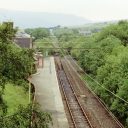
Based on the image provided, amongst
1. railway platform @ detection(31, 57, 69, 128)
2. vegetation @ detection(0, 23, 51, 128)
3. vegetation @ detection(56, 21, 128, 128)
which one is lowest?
railway platform @ detection(31, 57, 69, 128)

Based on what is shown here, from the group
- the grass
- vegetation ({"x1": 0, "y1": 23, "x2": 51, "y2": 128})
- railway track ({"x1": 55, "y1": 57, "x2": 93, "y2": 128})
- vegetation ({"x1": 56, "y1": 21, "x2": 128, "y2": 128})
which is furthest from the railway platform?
vegetation ({"x1": 0, "y1": 23, "x2": 51, "y2": 128})

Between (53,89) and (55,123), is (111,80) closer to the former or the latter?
(55,123)

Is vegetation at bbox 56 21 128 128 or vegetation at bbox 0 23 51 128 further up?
vegetation at bbox 0 23 51 128

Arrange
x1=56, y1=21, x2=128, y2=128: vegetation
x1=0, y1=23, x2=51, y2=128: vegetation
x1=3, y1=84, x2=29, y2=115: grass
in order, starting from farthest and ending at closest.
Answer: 1. x1=3, y1=84, x2=29, y2=115: grass
2. x1=56, y1=21, x2=128, y2=128: vegetation
3. x1=0, y1=23, x2=51, y2=128: vegetation

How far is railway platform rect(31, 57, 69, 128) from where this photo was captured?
34.2m

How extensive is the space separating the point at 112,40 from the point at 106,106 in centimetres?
2728

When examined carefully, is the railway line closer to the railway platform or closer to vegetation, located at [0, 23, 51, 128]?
the railway platform

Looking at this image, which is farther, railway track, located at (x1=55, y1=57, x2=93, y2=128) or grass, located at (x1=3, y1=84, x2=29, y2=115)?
Result: grass, located at (x1=3, y1=84, x2=29, y2=115)

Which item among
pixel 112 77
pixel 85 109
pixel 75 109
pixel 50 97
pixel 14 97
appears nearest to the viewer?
pixel 75 109

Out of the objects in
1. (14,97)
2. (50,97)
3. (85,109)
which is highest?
(14,97)

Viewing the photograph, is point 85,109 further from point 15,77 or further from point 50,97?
point 15,77

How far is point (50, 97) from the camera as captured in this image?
4588cm

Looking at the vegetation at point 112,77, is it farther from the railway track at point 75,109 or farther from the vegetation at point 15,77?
the vegetation at point 15,77

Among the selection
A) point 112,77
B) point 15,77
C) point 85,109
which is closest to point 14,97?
point 85,109
